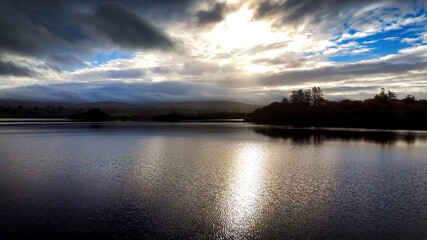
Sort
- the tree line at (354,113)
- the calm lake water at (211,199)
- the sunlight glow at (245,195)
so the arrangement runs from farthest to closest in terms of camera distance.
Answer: the tree line at (354,113) → the sunlight glow at (245,195) → the calm lake water at (211,199)

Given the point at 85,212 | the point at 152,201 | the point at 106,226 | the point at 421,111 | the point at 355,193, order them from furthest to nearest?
1. the point at 421,111
2. the point at 355,193
3. the point at 152,201
4. the point at 85,212
5. the point at 106,226

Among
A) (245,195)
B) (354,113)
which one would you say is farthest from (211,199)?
(354,113)

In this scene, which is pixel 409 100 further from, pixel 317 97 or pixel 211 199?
pixel 211 199

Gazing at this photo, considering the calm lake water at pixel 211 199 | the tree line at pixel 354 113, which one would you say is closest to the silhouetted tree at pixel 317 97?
the tree line at pixel 354 113

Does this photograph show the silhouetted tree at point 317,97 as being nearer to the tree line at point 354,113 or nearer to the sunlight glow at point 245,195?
the tree line at point 354,113

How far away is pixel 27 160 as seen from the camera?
3575 centimetres

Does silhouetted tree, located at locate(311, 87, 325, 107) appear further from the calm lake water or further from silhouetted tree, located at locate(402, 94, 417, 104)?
the calm lake water

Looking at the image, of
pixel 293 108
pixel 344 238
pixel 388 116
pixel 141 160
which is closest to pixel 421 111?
pixel 388 116

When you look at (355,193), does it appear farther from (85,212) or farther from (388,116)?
(388,116)

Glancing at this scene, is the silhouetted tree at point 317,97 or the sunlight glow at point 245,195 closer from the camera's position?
the sunlight glow at point 245,195

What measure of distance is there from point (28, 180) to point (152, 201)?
39.3 feet

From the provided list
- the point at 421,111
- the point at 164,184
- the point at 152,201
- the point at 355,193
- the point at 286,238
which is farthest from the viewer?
the point at 421,111

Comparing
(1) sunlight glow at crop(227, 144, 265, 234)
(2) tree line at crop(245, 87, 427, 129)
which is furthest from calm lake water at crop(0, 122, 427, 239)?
(2) tree line at crop(245, 87, 427, 129)

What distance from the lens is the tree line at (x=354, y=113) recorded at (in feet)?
456
